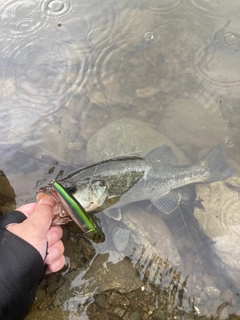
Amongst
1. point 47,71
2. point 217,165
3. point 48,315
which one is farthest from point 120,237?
point 47,71

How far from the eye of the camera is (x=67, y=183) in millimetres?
3875

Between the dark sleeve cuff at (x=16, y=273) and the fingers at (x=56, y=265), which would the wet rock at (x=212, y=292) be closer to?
the fingers at (x=56, y=265)

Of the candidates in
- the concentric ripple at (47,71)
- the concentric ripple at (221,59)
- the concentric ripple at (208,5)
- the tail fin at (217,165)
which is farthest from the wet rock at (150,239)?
the concentric ripple at (208,5)

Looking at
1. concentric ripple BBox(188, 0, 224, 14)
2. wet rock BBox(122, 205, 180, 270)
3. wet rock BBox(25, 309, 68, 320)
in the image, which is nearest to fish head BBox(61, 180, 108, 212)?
wet rock BBox(122, 205, 180, 270)

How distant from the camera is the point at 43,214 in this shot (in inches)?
126

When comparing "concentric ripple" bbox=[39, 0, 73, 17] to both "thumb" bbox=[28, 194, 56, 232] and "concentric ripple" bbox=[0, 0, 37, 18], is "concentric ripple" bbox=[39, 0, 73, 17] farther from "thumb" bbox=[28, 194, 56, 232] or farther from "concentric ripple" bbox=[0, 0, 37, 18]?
"thumb" bbox=[28, 194, 56, 232]

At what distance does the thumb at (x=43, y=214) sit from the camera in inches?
124

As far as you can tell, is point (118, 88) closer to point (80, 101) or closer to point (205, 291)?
point (80, 101)

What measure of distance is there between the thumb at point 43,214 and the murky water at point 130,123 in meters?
0.91

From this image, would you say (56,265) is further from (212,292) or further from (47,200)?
(212,292)

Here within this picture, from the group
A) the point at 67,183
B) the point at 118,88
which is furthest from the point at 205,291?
the point at 118,88

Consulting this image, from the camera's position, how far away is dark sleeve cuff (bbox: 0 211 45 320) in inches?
112

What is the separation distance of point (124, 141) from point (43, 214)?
6.78 ft

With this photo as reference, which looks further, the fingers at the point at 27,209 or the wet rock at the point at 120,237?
the wet rock at the point at 120,237
